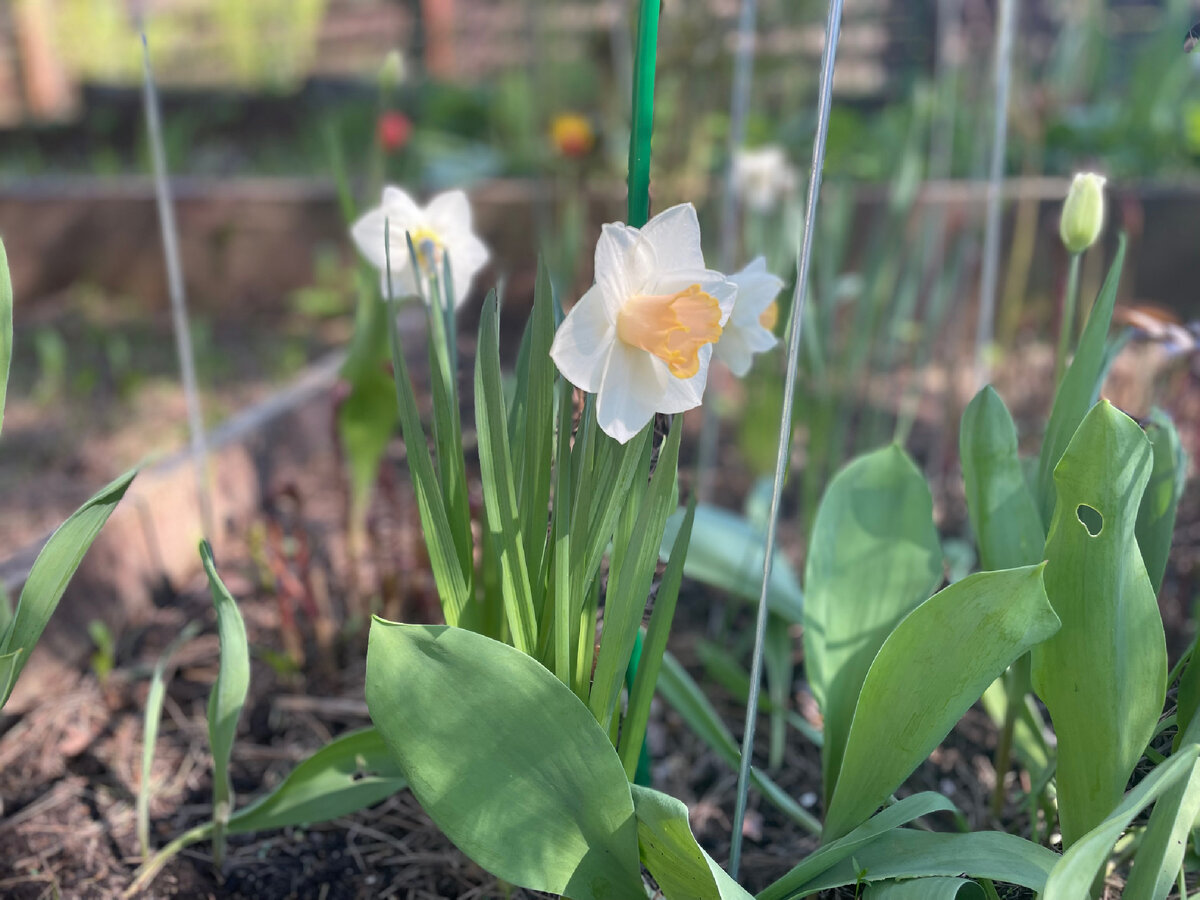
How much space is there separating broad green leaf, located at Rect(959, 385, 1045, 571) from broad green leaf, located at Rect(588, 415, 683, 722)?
27 cm

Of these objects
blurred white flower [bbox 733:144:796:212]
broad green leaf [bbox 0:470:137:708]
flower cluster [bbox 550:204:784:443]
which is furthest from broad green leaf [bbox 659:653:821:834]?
blurred white flower [bbox 733:144:796:212]

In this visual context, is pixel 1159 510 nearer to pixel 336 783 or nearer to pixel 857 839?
pixel 857 839

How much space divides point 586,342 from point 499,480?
13 cm

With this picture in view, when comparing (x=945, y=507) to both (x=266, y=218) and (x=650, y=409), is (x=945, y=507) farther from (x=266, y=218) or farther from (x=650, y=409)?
(x=266, y=218)

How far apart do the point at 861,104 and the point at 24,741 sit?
4054mm

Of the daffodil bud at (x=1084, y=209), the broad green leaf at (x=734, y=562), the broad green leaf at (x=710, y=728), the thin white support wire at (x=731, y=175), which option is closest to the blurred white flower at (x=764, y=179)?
the thin white support wire at (x=731, y=175)

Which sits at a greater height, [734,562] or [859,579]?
[859,579]

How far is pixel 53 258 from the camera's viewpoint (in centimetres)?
299

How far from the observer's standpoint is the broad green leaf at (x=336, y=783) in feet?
2.55

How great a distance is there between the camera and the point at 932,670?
0.66 meters

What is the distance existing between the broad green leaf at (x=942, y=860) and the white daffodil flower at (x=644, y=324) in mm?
347

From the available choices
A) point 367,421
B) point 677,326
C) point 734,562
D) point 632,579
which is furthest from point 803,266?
point 367,421

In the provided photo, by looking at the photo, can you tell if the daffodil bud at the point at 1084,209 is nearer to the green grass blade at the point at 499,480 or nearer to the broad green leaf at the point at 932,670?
the broad green leaf at the point at 932,670

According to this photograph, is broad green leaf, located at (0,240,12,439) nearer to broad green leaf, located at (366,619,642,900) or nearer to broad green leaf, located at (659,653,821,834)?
broad green leaf, located at (366,619,642,900)
